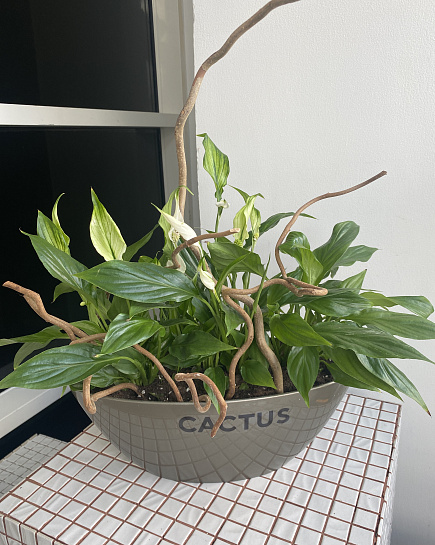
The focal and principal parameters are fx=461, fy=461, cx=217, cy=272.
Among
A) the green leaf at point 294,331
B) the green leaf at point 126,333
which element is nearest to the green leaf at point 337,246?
the green leaf at point 294,331

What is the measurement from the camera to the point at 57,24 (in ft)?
2.68

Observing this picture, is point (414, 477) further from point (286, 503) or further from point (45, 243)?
point (45, 243)

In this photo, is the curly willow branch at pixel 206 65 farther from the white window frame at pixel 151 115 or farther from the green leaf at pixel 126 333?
the white window frame at pixel 151 115

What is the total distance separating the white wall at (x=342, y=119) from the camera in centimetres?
71

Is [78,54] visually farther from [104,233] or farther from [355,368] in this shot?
[355,368]

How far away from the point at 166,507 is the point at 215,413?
0.16 metres

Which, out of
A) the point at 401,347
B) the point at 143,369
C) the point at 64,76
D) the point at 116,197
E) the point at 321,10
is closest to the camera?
the point at 401,347

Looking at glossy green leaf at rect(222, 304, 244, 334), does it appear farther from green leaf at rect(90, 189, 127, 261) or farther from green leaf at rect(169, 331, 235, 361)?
green leaf at rect(90, 189, 127, 261)

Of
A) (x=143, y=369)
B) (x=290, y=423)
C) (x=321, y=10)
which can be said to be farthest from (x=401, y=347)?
(x=321, y=10)

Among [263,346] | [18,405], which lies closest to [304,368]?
[263,346]

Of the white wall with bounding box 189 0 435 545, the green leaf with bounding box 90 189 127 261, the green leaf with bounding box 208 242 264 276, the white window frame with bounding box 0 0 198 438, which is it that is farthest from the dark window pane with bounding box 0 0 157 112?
the green leaf with bounding box 208 242 264 276

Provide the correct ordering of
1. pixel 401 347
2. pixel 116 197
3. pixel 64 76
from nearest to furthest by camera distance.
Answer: pixel 401 347 < pixel 64 76 < pixel 116 197

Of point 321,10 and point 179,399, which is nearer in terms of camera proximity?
point 179,399

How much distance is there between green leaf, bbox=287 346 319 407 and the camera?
494 mm
